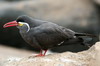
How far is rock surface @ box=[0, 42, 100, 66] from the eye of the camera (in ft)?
26.4

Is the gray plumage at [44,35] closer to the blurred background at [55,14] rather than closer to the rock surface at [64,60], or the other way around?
the rock surface at [64,60]

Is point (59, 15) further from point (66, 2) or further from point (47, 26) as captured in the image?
point (47, 26)

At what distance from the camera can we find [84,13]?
19250 mm

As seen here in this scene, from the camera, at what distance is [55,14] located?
1936cm

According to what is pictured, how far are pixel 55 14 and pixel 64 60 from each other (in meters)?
11.2

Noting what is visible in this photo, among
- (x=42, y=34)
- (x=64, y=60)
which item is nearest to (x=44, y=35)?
(x=42, y=34)

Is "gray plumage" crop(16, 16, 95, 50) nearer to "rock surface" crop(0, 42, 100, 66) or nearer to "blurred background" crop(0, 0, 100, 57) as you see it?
"rock surface" crop(0, 42, 100, 66)

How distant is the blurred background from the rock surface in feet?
32.8

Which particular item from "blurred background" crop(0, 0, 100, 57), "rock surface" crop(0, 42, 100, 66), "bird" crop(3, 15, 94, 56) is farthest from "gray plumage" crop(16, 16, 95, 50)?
"blurred background" crop(0, 0, 100, 57)

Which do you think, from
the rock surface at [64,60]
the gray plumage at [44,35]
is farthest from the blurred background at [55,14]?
the rock surface at [64,60]

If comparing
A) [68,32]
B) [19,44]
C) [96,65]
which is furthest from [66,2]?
[96,65]

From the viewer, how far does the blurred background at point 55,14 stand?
62.4ft

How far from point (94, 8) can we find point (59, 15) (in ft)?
7.34

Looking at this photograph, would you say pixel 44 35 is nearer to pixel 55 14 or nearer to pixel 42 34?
pixel 42 34
